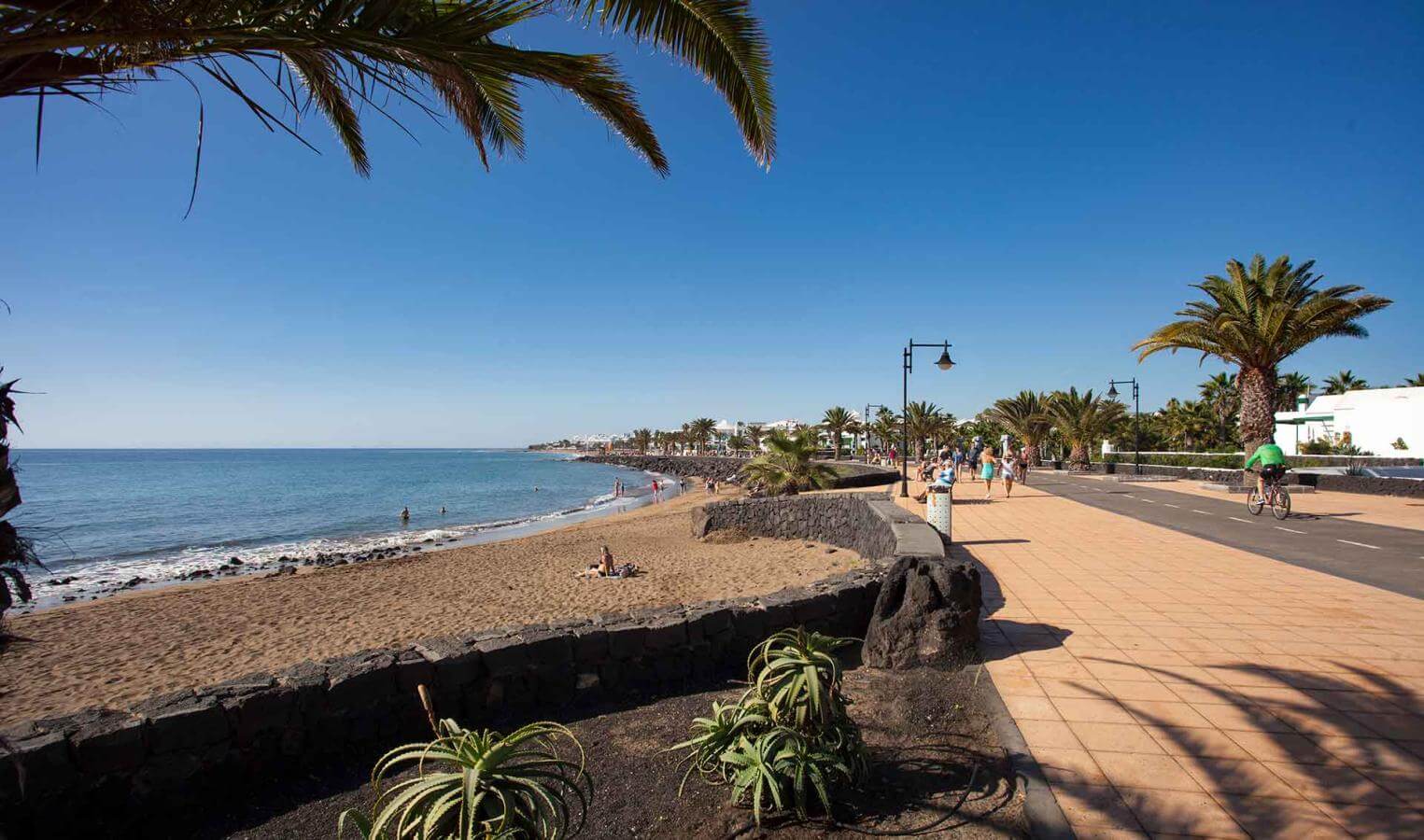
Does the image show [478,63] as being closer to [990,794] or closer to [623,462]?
[990,794]

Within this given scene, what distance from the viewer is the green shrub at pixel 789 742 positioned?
2.93m

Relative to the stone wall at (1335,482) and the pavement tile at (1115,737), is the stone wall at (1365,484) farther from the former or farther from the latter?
the pavement tile at (1115,737)

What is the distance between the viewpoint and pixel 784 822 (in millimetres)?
2926

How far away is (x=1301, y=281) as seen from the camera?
18000 mm

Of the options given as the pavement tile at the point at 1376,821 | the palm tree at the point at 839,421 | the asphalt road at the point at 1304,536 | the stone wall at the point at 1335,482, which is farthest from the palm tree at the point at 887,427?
the pavement tile at the point at 1376,821

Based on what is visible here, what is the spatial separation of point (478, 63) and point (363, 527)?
3661 cm

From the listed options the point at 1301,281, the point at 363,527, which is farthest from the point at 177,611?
the point at 1301,281

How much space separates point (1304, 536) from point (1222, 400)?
140 feet

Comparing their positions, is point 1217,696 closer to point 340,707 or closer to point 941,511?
point 340,707

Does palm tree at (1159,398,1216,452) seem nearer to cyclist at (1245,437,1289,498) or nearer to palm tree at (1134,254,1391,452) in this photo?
palm tree at (1134,254,1391,452)

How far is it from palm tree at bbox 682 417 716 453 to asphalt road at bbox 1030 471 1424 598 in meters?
95.8

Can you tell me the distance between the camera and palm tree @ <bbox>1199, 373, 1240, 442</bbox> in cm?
4256

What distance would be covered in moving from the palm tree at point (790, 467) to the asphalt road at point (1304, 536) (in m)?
7.62

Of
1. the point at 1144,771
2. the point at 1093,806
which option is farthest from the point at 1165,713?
the point at 1093,806
